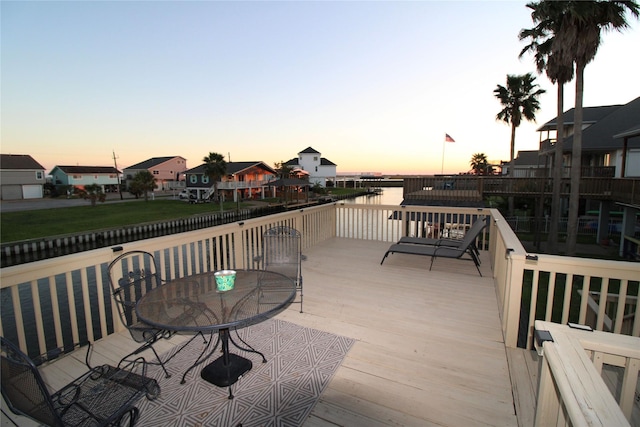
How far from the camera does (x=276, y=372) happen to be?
2.43 metres

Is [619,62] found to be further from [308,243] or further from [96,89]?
[96,89]

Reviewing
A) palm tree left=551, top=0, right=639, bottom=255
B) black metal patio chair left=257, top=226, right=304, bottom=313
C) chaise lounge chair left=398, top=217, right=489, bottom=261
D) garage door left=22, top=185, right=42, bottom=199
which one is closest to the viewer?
black metal patio chair left=257, top=226, right=304, bottom=313

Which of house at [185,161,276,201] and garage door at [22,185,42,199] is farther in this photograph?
garage door at [22,185,42,199]

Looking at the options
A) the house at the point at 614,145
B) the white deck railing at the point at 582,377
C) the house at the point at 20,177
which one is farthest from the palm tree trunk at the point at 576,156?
the house at the point at 20,177

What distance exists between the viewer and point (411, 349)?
275cm

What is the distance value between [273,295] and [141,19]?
9772 millimetres

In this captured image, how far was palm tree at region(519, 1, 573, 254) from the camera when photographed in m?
9.82

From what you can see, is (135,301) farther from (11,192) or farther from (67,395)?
(11,192)

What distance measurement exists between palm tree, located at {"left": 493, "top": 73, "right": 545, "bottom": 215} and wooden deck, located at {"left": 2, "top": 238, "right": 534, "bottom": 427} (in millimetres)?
19157

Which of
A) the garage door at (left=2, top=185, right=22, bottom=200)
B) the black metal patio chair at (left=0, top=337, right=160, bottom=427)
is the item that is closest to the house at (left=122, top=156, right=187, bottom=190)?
the garage door at (left=2, top=185, right=22, bottom=200)

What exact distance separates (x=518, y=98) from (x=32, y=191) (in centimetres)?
5244

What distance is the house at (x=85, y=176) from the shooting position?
4578 centimetres

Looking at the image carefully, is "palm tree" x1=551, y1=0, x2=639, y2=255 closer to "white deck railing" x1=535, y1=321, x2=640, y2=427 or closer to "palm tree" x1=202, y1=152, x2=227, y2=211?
"white deck railing" x1=535, y1=321, x2=640, y2=427

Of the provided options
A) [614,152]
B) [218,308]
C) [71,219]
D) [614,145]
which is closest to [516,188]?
[614,145]
